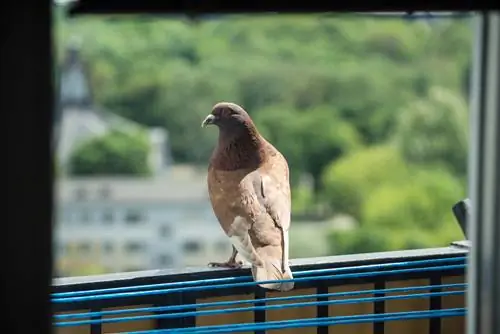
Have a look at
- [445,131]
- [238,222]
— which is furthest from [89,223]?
[238,222]

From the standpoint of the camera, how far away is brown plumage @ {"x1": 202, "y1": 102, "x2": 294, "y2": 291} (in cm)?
215

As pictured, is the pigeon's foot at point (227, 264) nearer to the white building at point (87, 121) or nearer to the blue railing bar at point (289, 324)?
the blue railing bar at point (289, 324)

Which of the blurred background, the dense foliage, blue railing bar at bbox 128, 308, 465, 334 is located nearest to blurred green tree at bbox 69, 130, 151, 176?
the blurred background

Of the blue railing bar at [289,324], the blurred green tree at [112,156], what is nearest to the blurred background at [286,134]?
the blurred green tree at [112,156]

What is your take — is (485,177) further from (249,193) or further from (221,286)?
(249,193)

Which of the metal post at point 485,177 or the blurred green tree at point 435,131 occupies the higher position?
the blurred green tree at point 435,131

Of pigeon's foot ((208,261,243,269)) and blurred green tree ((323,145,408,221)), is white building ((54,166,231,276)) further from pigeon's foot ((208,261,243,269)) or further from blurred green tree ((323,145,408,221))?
pigeon's foot ((208,261,243,269))

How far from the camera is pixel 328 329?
189cm

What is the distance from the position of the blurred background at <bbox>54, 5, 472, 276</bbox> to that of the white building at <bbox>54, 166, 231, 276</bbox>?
0.09 feet

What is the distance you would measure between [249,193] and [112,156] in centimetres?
1412

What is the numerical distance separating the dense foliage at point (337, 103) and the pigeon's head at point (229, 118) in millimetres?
12657

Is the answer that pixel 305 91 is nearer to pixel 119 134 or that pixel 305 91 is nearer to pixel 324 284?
pixel 119 134

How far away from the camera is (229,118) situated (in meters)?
2.48

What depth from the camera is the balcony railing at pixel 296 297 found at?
1634 millimetres
